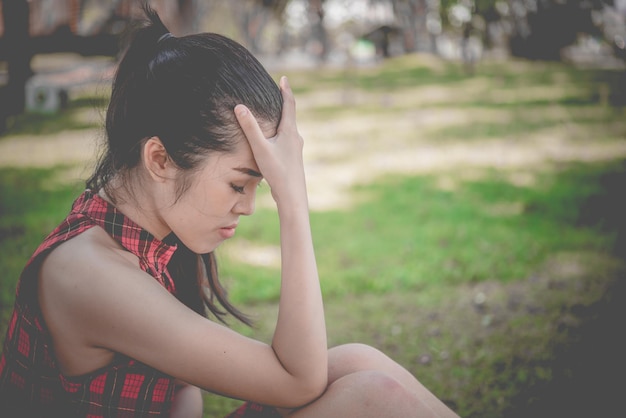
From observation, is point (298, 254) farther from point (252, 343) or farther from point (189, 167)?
point (189, 167)

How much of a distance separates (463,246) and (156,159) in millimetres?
3405

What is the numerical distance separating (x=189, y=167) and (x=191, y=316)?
14.7 inches

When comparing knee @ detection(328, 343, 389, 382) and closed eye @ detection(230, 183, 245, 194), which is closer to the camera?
closed eye @ detection(230, 183, 245, 194)

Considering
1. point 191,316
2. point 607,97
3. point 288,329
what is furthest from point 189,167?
point 607,97

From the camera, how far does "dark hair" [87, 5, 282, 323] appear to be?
139 centimetres

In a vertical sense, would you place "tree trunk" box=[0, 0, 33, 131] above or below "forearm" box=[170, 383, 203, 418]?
above

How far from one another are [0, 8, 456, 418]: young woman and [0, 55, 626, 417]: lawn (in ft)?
2.11

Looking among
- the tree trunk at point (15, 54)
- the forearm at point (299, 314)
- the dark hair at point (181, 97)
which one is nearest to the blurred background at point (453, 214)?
the tree trunk at point (15, 54)

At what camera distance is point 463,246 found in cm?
443

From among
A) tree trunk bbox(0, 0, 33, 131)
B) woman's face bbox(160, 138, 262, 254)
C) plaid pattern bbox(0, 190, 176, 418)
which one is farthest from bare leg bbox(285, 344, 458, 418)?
tree trunk bbox(0, 0, 33, 131)

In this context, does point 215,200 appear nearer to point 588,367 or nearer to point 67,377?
point 67,377

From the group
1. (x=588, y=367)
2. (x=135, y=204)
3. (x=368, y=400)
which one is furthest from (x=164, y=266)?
(x=588, y=367)

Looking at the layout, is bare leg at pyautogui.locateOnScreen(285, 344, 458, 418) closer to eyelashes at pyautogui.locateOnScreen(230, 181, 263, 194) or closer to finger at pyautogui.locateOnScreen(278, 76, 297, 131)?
eyelashes at pyautogui.locateOnScreen(230, 181, 263, 194)

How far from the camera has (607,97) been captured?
394 inches
